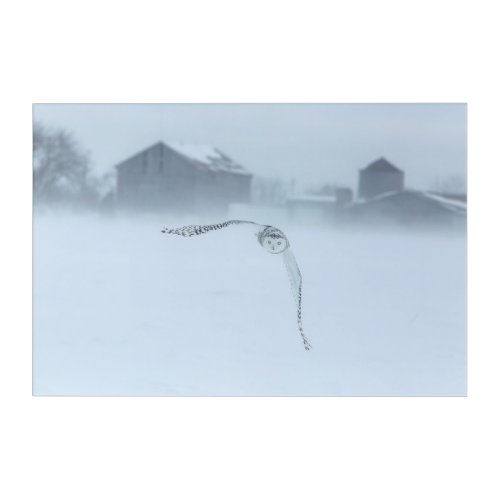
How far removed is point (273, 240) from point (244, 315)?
515 millimetres

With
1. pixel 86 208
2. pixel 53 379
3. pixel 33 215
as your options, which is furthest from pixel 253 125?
pixel 53 379

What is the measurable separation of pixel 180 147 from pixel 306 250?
105 cm

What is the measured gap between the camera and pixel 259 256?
16.5 feet

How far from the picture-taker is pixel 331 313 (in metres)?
4.97

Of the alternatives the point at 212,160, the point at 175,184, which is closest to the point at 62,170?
the point at 175,184

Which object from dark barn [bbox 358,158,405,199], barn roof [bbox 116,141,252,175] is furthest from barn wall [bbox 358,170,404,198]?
barn roof [bbox 116,141,252,175]

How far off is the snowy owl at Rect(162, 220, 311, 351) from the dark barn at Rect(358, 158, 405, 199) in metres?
0.59

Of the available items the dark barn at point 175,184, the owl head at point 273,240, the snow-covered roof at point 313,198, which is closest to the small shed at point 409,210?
the snow-covered roof at point 313,198

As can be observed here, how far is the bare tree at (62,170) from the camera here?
5.10 metres

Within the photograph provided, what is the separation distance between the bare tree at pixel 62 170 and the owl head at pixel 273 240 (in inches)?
44.9

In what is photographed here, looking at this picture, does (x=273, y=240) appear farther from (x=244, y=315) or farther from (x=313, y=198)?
(x=244, y=315)

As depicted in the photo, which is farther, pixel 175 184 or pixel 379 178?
pixel 175 184

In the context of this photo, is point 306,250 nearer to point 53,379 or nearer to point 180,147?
point 180,147

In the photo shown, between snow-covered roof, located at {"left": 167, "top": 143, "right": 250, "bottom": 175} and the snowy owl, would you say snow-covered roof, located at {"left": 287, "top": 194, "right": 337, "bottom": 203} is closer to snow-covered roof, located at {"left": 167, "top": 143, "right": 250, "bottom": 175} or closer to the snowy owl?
the snowy owl
